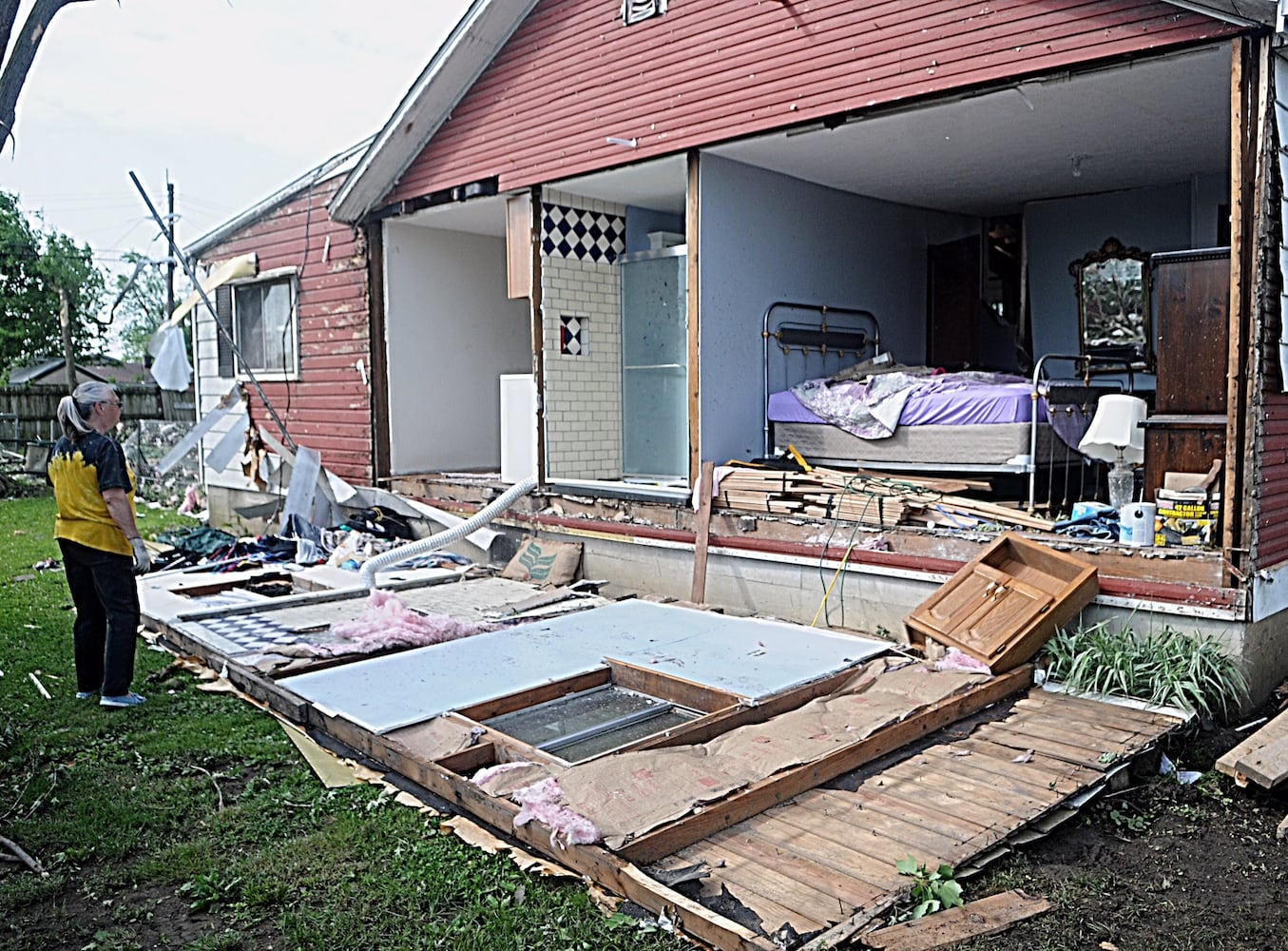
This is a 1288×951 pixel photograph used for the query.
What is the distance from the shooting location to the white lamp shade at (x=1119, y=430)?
5.99 m

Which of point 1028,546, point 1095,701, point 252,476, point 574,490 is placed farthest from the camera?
point 252,476

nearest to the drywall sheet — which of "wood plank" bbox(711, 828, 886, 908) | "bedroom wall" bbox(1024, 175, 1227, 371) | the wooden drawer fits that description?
the wooden drawer

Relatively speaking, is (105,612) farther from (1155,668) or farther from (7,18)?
(1155,668)

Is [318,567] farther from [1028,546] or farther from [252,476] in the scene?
[1028,546]

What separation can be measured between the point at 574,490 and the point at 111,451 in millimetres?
4189

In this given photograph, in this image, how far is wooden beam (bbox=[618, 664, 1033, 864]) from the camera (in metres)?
3.48

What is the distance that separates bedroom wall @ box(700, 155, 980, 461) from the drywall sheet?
185 cm

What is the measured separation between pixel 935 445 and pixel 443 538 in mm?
4266

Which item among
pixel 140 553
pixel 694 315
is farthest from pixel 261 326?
pixel 140 553

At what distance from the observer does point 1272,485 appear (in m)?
5.34

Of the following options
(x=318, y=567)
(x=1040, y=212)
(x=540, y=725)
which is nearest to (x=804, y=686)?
(x=540, y=725)

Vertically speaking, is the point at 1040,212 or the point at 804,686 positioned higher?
the point at 1040,212

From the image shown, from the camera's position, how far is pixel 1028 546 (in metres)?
5.79

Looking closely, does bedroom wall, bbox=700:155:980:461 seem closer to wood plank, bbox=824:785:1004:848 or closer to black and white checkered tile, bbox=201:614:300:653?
black and white checkered tile, bbox=201:614:300:653
